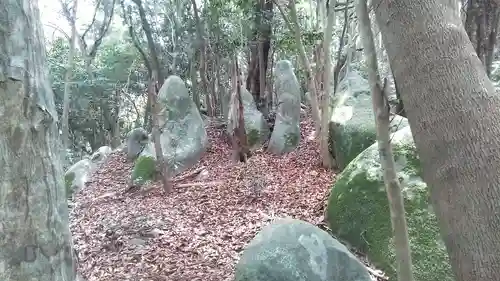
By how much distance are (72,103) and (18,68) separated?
16854 millimetres

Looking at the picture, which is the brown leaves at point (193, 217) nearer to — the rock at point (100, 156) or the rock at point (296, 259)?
the rock at point (296, 259)

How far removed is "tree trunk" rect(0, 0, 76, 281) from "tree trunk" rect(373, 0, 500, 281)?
4.99 feet

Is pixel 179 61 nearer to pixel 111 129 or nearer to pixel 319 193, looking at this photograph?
pixel 111 129

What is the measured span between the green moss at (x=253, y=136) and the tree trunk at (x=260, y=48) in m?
1.95

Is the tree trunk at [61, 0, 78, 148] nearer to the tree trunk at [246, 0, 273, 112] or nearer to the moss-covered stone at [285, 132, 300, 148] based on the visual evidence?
the tree trunk at [246, 0, 273, 112]

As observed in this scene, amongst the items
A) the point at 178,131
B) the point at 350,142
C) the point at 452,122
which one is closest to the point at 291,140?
the point at 178,131

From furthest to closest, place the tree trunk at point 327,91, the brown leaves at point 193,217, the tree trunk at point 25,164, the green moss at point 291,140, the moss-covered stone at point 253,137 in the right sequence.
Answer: the moss-covered stone at point 253,137, the green moss at point 291,140, the tree trunk at point 327,91, the brown leaves at point 193,217, the tree trunk at point 25,164

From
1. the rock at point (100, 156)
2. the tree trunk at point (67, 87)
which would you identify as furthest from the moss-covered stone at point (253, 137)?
the rock at point (100, 156)

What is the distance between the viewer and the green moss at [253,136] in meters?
11.0

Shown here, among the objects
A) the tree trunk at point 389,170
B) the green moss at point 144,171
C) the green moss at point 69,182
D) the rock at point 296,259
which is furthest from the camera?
the green moss at point 69,182

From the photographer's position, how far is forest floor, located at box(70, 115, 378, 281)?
4.96m

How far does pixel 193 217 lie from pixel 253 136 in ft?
16.5

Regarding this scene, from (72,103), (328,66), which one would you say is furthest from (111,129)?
(328,66)

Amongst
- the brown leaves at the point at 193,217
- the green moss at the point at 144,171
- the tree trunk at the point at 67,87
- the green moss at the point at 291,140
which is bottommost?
the brown leaves at the point at 193,217
